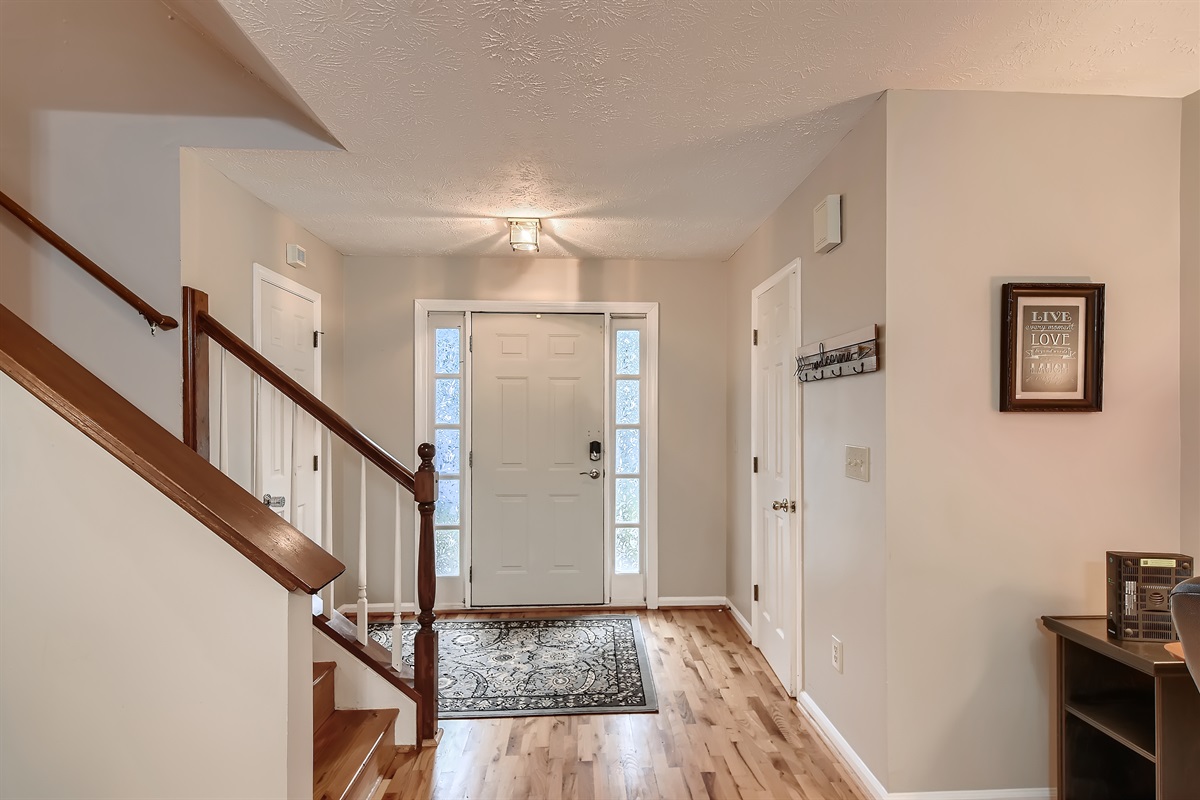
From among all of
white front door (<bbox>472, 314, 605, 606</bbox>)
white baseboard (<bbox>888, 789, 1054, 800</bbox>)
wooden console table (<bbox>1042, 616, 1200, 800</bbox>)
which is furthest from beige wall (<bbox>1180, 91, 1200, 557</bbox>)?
white front door (<bbox>472, 314, 605, 606</bbox>)

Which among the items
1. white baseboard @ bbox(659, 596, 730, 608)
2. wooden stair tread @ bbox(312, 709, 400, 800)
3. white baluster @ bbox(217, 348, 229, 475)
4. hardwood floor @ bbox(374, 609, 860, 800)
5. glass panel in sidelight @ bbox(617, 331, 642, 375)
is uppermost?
glass panel in sidelight @ bbox(617, 331, 642, 375)

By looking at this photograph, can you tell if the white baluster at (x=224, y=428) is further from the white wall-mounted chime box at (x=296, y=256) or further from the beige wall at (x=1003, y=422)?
the beige wall at (x=1003, y=422)

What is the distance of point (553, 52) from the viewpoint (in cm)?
169

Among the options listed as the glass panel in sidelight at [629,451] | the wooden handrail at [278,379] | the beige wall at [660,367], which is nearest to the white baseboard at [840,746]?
the beige wall at [660,367]

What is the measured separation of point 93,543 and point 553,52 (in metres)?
1.55

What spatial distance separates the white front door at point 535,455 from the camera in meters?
4.05

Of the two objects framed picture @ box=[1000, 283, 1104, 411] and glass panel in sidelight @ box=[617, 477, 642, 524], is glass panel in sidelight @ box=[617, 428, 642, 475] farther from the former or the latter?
framed picture @ box=[1000, 283, 1104, 411]

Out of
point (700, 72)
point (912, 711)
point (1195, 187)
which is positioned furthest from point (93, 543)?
point (1195, 187)

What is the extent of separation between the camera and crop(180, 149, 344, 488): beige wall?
233 centimetres

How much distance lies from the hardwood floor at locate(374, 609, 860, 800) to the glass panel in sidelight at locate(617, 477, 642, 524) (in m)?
1.27

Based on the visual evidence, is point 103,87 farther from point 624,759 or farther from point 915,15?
point 624,759

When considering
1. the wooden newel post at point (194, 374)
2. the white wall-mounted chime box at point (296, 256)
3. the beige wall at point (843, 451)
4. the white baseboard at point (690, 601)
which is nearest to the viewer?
the beige wall at point (843, 451)

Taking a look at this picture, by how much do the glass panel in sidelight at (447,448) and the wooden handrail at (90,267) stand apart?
1947 millimetres

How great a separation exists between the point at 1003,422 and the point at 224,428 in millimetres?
2768
